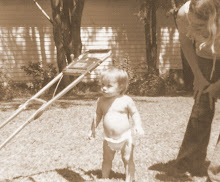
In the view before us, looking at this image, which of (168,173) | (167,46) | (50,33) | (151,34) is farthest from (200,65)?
(167,46)

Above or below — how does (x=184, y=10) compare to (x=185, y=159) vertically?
above

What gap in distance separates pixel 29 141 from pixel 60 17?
7.20 meters

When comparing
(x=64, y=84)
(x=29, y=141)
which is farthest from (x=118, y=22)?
(x=29, y=141)

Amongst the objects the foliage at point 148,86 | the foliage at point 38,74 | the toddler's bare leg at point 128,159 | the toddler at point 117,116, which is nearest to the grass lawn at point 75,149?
the toddler's bare leg at point 128,159

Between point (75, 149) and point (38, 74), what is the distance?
870cm

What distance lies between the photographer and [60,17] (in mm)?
12664

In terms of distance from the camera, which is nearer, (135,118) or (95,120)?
(135,118)

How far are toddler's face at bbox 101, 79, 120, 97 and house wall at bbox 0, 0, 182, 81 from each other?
10481mm

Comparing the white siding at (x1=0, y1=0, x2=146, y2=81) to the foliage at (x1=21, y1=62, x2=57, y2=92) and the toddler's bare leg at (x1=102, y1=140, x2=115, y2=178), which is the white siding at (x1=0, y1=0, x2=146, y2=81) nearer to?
the foliage at (x1=21, y1=62, x2=57, y2=92)

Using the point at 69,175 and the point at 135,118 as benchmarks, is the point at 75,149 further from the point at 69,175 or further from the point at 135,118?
the point at 135,118

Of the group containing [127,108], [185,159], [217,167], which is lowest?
[185,159]

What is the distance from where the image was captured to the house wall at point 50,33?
47.9ft

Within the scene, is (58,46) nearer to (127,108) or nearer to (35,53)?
(35,53)

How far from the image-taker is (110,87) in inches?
155
